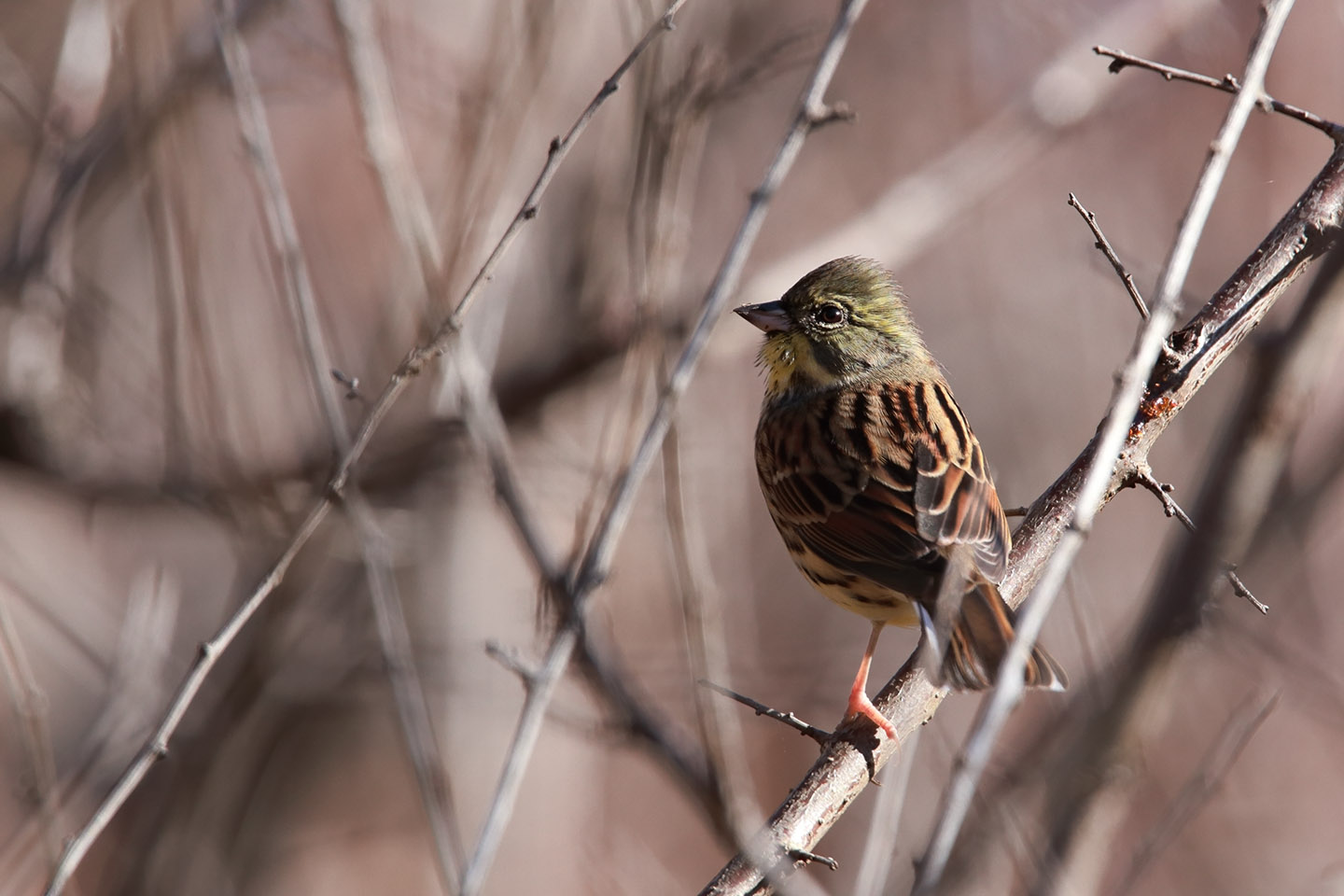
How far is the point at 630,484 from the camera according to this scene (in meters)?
2.69

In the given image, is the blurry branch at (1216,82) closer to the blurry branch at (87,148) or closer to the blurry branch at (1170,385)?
the blurry branch at (1170,385)

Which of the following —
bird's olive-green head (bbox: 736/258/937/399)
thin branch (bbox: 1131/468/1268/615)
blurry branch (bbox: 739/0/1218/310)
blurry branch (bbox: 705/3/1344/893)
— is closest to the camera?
thin branch (bbox: 1131/468/1268/615)

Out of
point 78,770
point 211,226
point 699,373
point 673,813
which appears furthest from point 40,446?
point 673,813

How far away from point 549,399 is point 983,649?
3.52 m

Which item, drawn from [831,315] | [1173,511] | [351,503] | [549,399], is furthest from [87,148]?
[1173,511]

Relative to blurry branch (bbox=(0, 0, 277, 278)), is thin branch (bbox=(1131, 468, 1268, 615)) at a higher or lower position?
lower

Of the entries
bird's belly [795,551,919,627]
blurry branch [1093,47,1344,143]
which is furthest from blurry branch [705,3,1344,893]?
bird's belly [795,551,919,627]

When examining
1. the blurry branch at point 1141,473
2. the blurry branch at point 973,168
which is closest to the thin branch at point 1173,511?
the blurry branch at point 1141,473

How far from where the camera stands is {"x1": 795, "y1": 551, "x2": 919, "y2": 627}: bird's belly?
3.58 meters

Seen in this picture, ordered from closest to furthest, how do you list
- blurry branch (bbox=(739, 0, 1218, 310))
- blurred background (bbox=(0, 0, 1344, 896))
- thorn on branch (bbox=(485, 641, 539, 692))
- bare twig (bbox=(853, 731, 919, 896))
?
thorn on branch (bbox=(485, 641, 539, 692))
bare twig (bbox=(853, 731, 919, 896))
blurred background (bbox=(0, 0, 1344, 896))
blurry branch (bbox=(739, 0, 1218, 310))

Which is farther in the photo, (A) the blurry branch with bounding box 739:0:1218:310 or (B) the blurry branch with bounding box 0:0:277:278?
(A) the blurry branch with bounding box 739:0:1218:310

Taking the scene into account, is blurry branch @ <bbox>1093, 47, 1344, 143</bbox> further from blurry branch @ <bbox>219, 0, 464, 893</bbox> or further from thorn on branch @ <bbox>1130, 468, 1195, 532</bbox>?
blurry branch @ <bbox>219, 0, 464, 893</bbox>

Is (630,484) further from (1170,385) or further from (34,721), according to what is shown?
(34,721)

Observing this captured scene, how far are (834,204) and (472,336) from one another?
3.46 m
